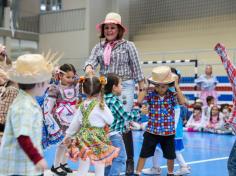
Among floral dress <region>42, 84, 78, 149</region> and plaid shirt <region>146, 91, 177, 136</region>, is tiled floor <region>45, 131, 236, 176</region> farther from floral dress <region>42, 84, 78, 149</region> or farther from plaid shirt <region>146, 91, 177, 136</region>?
plaid shirt <region>146, 91, 177, 136</region>

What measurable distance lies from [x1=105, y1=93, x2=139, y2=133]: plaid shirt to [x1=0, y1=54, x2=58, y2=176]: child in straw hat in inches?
53.7

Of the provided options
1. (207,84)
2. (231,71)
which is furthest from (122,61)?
(207,84)

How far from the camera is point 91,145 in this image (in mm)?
3727

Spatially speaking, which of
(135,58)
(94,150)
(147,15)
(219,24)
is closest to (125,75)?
(135,58)

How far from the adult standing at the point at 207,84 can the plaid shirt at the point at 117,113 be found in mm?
7283

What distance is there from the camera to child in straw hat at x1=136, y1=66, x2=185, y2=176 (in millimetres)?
4484

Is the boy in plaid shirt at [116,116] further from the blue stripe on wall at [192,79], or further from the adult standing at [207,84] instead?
the blue stripe on wall at [192,79]

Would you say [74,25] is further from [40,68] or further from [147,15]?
[40,68]

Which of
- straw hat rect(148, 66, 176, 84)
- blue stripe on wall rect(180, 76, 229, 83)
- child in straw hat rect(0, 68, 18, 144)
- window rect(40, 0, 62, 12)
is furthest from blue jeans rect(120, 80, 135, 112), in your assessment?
window rect(40, 0, 62, 12)

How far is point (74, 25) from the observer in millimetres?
16078

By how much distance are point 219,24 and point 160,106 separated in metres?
9.76

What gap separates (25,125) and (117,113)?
1.61 meters

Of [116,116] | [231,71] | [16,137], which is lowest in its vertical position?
[116,116]

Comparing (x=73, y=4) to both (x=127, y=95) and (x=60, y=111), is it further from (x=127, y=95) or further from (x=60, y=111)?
(x=127, y=95)
